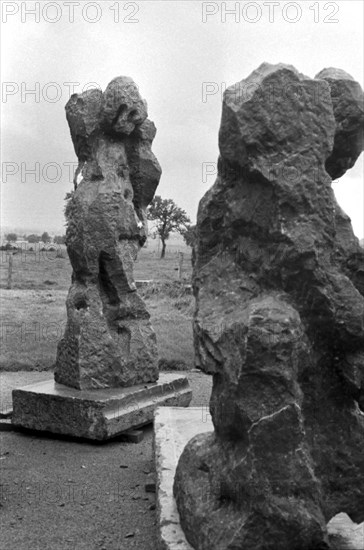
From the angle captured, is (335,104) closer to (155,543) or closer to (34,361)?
(155,543)

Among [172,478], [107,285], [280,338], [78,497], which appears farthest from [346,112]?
[107,285]

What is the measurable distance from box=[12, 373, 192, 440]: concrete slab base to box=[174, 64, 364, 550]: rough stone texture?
2.78m

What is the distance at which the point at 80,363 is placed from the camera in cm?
704

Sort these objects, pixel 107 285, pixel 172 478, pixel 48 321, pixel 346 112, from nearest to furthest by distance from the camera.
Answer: pixel 346 112
pixel 172 478
pixel 107 285
pixel 48 321

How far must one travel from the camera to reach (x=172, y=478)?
455 cm

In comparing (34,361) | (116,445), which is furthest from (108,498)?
(34,361)

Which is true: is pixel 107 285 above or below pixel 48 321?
above

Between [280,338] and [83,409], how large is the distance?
3.66m

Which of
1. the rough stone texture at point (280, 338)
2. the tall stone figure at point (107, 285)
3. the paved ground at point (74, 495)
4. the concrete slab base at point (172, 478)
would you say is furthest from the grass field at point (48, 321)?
the rough stone texture at point (280, 338)

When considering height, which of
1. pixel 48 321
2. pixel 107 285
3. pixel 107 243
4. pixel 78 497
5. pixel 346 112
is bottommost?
pixel 78 497

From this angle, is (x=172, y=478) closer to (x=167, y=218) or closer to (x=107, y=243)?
(x=107, y=243)

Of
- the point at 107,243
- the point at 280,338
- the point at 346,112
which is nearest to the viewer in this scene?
the point at 280,338

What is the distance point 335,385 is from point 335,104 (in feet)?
4.95

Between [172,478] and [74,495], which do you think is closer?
[172,478]
